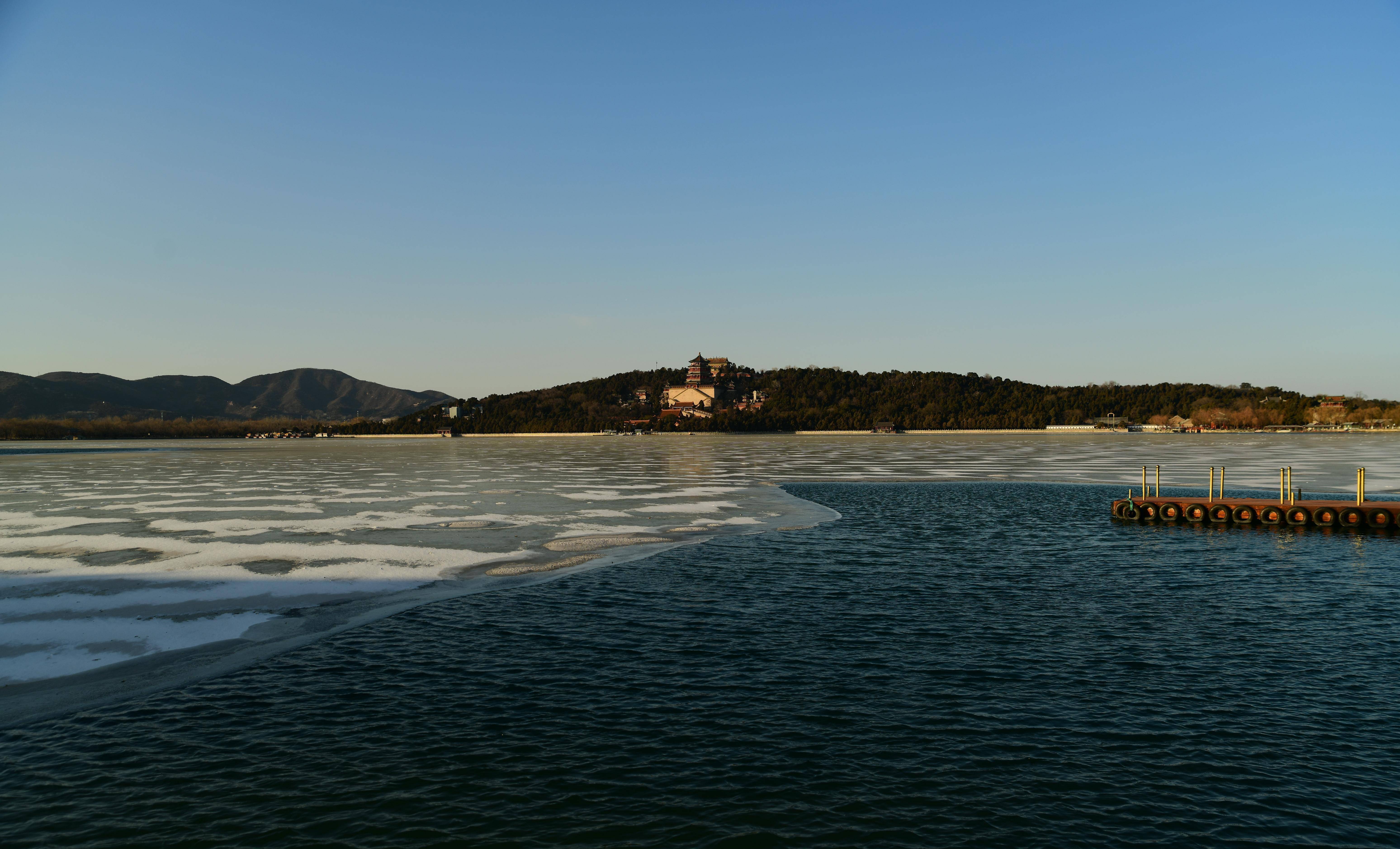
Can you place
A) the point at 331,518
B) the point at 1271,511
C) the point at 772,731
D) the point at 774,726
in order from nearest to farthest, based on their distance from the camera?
1. the point at 772,731
2. the point at 774,726
3. the point at 331,518
4. the point at 1271,511

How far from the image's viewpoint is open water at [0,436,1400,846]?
8547 millimetres

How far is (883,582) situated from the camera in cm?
2000

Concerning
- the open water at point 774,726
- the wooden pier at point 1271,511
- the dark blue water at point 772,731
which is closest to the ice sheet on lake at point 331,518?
the open water at point 774,726

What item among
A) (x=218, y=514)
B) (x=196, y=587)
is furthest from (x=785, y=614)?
(x=218, y=514)

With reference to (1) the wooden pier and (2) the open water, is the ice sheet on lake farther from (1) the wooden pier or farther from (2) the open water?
(1) the wooden pier

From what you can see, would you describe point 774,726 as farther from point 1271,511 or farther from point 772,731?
point 1271,511

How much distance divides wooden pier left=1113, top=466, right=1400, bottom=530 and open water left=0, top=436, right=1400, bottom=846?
42.3 feet

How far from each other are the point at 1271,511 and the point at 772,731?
30.1 metres

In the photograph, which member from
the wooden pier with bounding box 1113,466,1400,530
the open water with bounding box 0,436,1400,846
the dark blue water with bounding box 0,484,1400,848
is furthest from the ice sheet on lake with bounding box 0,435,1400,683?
the wooden pier with bounding box 1113,466,1400,530

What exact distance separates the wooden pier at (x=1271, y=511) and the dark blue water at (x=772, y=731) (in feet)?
A: 48.7

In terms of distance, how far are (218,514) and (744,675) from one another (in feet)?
90.5

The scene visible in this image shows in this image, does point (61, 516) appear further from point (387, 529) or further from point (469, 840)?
point (469, 840)

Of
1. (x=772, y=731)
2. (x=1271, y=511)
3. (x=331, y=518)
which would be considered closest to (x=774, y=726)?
(x=772, y=731)

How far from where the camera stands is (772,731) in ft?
35.5
